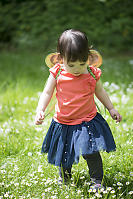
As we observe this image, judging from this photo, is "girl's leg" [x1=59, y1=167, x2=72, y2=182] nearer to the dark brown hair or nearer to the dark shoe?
the dark shoe

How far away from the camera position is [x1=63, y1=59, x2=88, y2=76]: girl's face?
2.33 metres

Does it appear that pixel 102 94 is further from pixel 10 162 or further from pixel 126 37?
pixel 126 37

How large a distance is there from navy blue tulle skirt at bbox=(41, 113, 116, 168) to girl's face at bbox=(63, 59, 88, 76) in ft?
1.42

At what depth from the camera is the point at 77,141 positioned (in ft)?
7.94

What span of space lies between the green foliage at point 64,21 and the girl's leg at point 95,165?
895cm

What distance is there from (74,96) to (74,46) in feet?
1.43

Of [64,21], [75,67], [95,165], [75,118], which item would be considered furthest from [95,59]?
[64,21]

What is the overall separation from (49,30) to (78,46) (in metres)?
10.2

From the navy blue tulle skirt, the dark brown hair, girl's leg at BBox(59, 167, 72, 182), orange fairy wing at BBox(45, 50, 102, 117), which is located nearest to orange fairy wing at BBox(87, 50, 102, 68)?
orange fairy wing at BBox(45, 50, 102, 117)

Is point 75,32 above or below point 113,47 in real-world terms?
above

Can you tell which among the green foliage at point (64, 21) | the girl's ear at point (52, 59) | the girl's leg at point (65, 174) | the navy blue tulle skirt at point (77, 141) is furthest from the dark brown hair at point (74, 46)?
the green foliage at point (64, 21)

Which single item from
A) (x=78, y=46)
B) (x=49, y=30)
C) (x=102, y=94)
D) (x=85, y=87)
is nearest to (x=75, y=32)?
(x=78, y=46)

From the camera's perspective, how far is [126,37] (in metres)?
11.2

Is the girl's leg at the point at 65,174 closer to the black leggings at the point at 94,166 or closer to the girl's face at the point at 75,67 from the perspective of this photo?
the black leggings at the point at 94,166
